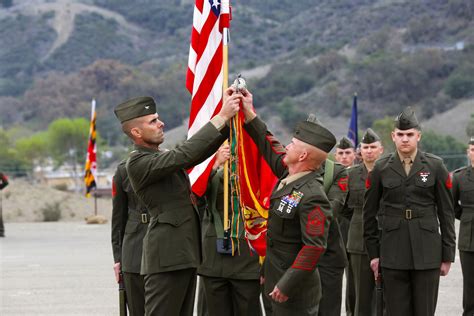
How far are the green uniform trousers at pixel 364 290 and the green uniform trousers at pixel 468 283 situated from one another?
1.07 m

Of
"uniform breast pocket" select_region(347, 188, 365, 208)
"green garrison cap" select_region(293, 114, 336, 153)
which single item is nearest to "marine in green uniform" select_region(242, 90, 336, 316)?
"green garrison cap" select_region(293, 114, 336, 153)

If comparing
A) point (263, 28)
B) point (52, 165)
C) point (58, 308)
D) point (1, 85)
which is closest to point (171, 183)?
point (58, 308)

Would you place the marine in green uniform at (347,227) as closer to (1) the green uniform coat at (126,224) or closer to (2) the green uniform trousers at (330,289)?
(2) the green uniform trousers at (330,289)

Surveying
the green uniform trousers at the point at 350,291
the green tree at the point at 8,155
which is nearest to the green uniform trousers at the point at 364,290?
the green uniform trousers at the point at 350,291

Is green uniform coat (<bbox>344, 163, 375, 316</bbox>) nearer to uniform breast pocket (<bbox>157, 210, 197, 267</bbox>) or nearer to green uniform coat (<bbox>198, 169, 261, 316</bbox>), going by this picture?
green uniform coat (<bbox>198, 169, 261, 316</bbox>)

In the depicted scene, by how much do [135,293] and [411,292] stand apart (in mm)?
2213

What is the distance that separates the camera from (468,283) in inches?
408

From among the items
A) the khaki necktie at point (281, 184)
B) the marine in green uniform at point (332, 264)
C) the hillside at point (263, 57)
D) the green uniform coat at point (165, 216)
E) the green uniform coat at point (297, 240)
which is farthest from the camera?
the hillside at point (263, 57)

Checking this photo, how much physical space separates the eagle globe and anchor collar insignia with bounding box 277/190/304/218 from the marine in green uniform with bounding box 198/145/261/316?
3.94 feet

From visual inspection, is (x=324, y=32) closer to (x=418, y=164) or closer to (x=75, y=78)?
(x=75, y=78)

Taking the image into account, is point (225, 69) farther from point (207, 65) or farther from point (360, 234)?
point (360, 234)

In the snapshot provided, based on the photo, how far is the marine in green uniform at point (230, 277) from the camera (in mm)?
7723

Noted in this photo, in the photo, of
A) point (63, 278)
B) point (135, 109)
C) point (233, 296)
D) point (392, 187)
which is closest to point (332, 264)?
point (392, 187)

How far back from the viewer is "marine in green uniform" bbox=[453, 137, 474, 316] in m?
10.3
